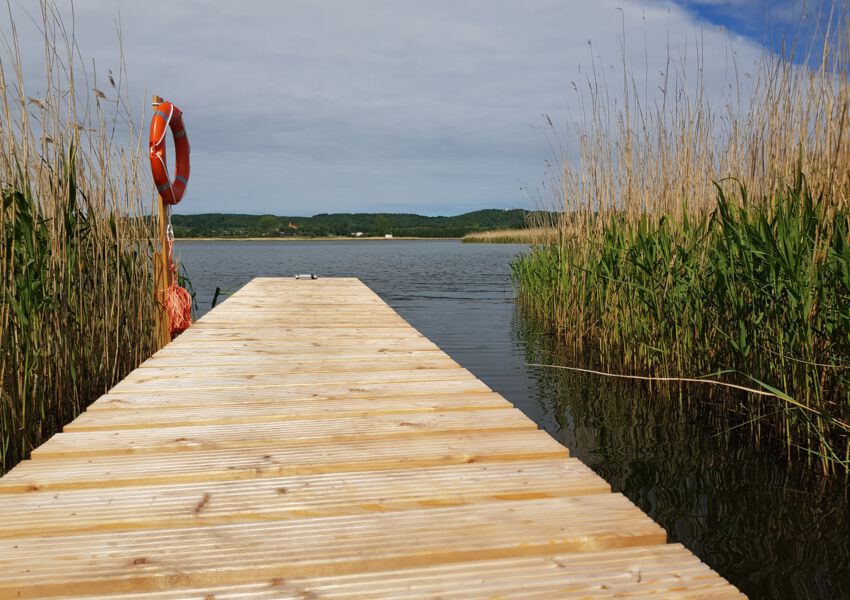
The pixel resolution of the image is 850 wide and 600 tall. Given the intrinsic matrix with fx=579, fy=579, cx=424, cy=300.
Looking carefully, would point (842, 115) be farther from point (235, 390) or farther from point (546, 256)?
point (546, 256)

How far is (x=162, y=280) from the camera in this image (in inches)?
154

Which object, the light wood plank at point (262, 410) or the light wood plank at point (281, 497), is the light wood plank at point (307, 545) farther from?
the light wood plank at point (262, 410)

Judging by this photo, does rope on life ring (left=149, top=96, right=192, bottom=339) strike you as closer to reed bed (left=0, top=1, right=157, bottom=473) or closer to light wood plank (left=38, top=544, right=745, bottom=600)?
reed bed (left=0, top=1, right=157, bottom=473)

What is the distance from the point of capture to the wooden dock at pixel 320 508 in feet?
3.14

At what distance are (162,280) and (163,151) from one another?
0.90m

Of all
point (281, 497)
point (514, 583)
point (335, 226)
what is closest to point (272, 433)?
point (281, 497)

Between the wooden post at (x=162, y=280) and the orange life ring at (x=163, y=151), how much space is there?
12 centimetres

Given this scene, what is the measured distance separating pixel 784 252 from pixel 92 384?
3.36 metres

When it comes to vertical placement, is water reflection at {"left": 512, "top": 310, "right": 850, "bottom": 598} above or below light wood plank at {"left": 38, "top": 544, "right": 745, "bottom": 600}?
below

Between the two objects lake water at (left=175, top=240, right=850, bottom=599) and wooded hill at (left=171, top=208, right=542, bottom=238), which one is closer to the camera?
lake water at (left=175, top=240, right=850, bottom=599)

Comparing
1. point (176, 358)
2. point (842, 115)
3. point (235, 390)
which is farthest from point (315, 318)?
point (842, 115)

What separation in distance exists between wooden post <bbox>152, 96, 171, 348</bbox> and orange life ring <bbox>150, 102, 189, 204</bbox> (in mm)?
119

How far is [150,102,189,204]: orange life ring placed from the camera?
3938mm

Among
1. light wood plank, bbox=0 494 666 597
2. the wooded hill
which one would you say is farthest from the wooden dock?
the wooded hill
